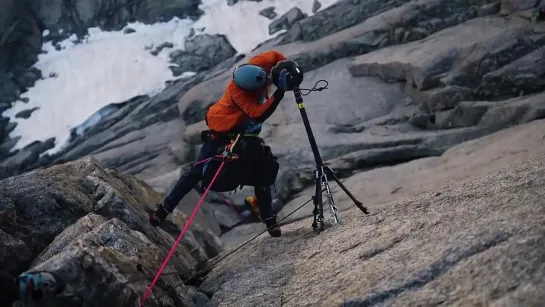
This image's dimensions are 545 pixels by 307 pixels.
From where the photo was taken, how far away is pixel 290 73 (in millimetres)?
6262

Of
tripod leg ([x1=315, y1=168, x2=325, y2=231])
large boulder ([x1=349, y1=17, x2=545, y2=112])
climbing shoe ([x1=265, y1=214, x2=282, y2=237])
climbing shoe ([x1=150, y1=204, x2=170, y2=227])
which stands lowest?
large boulder ([x1=349, y1=17, x2=545, y2=112])

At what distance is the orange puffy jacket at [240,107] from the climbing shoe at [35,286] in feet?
10.5

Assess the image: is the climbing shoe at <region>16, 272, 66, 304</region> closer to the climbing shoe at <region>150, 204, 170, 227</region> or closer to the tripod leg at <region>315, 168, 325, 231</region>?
the climbing shoe at <region>150, 204, 170, 227</region>

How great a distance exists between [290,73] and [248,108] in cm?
66

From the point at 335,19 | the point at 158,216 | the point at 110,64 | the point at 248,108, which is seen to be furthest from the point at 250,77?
the point at 110,64

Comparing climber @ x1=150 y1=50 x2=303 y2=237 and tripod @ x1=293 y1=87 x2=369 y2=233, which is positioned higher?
climber @ x1=150 y1=50 x2=303 y2=237

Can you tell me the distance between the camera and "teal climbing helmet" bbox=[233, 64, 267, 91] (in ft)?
21.2

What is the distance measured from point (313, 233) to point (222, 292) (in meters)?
1.51

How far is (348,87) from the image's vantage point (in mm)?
19328

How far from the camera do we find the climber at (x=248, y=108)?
20.8 feet

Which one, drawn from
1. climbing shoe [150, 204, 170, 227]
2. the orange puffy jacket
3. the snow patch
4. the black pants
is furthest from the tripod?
the snow patch

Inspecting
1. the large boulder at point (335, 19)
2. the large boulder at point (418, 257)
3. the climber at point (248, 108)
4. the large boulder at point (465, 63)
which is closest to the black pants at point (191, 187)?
the climber at point (248, 108)

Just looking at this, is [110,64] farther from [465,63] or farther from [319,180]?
[319,180]

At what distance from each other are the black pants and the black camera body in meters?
1.26
